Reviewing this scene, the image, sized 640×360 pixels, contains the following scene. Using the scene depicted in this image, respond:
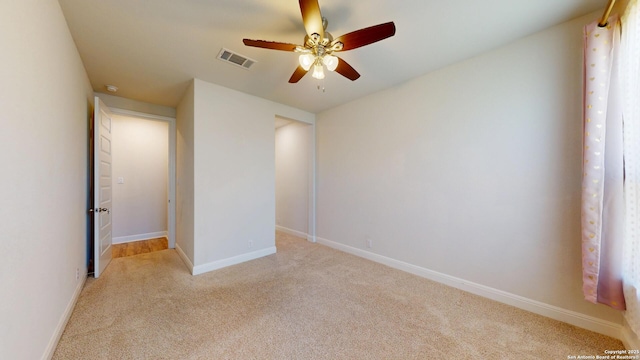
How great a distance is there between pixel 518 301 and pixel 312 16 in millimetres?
3056

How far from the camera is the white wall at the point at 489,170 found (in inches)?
78.5

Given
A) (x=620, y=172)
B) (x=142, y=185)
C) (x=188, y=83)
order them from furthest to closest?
(x=142, y=185) → (x=188, y=83) → (x=620, y=172)

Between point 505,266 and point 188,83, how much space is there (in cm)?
426

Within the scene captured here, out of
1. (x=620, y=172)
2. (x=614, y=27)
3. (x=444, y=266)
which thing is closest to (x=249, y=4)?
(x=614, y=27)

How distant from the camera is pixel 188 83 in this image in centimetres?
309

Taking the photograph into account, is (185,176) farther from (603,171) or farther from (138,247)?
(603,171)

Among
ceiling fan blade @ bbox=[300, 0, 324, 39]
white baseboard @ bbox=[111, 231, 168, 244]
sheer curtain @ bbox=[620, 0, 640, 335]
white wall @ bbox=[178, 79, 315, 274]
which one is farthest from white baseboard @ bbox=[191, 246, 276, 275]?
sheer curtain @ bbox=[620, 0, 640, 335]

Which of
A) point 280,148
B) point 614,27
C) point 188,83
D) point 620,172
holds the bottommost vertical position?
point 620,172

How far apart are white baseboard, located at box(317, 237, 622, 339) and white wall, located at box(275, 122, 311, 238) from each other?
1979 millimetres

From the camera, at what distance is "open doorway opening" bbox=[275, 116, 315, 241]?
4488 millimetres

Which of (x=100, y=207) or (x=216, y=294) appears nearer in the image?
(x=216, y=294)

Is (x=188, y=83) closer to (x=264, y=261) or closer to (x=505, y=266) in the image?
(x=264, y=261)

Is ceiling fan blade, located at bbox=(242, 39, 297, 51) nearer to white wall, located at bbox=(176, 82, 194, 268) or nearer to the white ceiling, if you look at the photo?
the white ceiling

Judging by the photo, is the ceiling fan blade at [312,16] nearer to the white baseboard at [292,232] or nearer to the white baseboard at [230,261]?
the white baseboard at [230,261]
